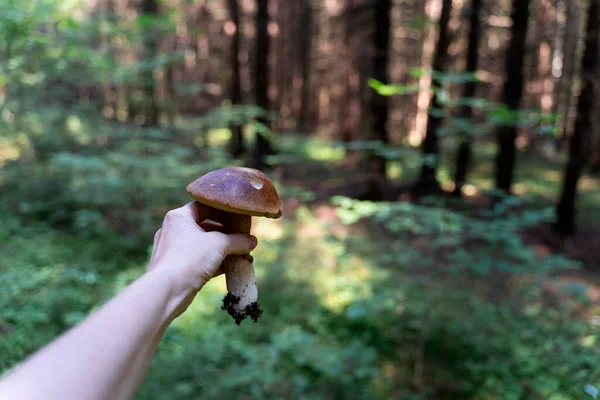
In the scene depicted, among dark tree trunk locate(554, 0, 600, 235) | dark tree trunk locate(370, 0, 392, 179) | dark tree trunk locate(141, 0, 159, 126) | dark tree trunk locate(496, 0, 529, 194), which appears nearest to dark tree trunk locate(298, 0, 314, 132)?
dark tree trunk locate(370, 0, 392, 179)

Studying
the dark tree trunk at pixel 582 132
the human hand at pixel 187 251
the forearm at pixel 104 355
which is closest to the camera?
the forearm at pixel 104 355

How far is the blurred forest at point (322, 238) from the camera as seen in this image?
4.14 meters

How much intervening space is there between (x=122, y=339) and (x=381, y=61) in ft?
31.0

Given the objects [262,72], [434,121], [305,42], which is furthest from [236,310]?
[305,42]

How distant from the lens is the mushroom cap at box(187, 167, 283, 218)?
63.5 inches

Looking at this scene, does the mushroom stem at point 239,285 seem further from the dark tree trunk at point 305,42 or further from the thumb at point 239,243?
the dark tree trunk at point 305,42

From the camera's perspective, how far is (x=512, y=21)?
→ 9.36m

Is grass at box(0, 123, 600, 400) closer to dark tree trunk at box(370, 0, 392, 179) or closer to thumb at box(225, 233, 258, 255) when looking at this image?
thumb at box(225, 233, 258, 255)

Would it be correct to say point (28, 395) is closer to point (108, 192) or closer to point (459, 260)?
point (459, 260)

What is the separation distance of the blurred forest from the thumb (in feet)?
8.22

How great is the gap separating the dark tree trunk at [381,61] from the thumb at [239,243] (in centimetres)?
824

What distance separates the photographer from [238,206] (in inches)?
63.5

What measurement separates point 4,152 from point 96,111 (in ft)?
8.37

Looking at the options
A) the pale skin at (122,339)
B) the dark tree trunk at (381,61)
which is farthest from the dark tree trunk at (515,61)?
the pale skin at (122,339)
